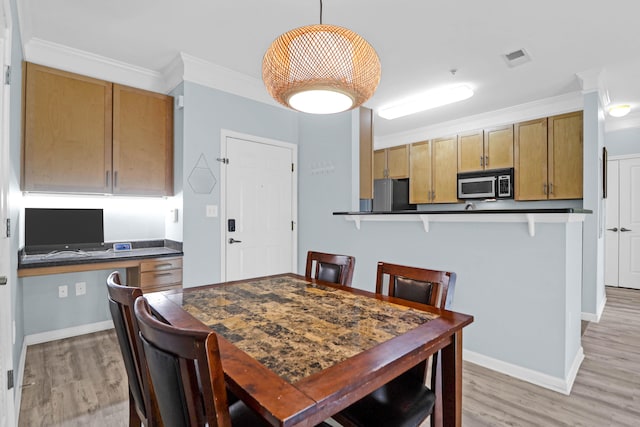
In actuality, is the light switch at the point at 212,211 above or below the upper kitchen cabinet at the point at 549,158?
below

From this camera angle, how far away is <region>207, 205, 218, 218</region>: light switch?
10.5 ft

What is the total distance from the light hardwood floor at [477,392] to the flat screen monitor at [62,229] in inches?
33.5

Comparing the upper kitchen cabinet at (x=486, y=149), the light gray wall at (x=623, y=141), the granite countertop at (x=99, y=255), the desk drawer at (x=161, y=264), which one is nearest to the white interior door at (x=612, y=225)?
the light gray wall at (x=623, y=141)

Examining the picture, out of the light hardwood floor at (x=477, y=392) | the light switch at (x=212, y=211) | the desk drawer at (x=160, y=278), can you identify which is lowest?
the light hardwood floor at (x=477, y=392)

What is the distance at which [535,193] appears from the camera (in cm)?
414

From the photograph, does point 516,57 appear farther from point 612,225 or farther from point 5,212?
point 5,212

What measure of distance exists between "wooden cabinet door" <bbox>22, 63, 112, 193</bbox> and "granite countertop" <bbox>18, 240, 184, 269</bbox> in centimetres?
55

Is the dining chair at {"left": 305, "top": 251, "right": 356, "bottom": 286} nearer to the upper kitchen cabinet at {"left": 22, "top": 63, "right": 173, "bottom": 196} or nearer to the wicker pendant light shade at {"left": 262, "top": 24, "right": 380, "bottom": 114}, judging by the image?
the wicker pendant light shade at {"left": 262, "top": 24, "right": 380, "bottom": 114}

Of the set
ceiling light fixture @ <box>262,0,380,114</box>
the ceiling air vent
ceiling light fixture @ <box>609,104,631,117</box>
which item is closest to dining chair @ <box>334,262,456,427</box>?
ceiling light fixture @ <box>262,0,380,114</box>

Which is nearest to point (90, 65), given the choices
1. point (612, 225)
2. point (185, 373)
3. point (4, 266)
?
point (4, 266)

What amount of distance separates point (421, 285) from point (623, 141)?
214 inches

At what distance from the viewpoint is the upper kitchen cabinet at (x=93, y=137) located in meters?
2.54

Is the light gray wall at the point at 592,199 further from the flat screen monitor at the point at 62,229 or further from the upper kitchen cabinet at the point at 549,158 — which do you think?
the flat screen monitor at the point at 62,229

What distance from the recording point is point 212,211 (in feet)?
10.6
